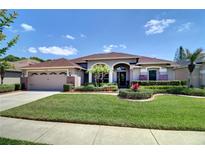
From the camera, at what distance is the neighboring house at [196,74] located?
20.3m

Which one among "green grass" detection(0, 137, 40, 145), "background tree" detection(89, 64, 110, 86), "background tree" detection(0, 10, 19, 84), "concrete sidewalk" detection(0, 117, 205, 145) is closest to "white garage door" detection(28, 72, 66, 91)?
"background tree" detection(89, 64, 110, 86)

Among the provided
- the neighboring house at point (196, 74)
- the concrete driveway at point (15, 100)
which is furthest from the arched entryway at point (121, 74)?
the concrete driveway at point (15, 100)

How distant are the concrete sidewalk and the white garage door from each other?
48.3ft

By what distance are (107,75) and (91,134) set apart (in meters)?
19.0

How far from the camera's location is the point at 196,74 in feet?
69.6

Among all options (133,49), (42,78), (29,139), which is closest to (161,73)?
(133,49)

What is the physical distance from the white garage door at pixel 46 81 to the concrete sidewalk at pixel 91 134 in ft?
48.3

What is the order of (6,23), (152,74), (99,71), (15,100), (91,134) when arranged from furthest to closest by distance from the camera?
(152,74), (99,71), (15,100), (91,134), (6,23)

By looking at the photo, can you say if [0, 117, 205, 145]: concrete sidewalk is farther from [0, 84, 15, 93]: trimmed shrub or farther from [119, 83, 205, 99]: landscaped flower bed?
[0, 84, 15, 93]: trimmed shrub

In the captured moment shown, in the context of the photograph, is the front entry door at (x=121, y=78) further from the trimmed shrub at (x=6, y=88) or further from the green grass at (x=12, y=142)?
the green grass at (x=12, y=142)

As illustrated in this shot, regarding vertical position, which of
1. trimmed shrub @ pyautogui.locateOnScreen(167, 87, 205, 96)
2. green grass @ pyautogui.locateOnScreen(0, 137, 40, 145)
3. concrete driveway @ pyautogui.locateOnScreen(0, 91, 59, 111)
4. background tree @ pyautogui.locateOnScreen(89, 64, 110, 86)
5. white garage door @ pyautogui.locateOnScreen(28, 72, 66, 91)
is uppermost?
background tree @ pyautogui.locateOnScreen(89, 64, 110, 86)

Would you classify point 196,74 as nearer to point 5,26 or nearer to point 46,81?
point 46,81

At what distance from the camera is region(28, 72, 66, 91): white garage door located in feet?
69.6

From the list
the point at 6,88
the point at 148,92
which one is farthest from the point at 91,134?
the point at 6,88
